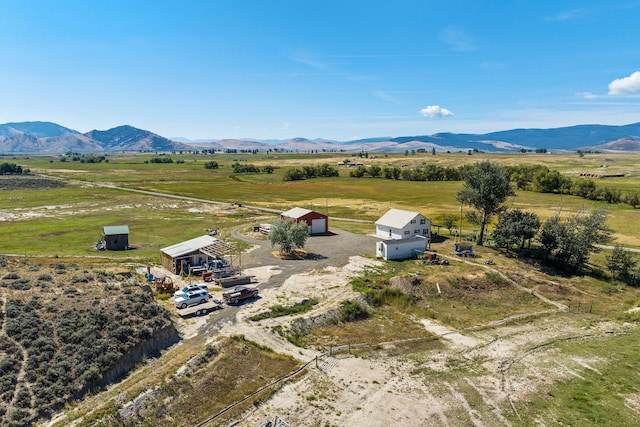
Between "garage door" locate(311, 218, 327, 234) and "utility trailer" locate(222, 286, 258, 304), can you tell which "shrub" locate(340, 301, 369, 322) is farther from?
"garage door" locate(311, 218, 327, 234)

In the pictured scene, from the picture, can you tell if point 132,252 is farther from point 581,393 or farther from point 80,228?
point 581,393

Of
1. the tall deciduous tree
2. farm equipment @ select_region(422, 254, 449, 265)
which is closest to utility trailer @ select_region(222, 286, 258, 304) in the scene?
farm equipment @ select_region(422, 254, 449, 265)

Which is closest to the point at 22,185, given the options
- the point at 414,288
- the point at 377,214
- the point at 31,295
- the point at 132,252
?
the point at 132,252

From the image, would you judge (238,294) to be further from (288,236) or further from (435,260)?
(435,260)

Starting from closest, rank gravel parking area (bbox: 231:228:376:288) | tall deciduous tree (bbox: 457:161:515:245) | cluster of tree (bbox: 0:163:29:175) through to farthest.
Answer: gravel parking area (bbox: 231:228:376:288) → tall deciduous tree (bbox: 457:161:515:245) → cluster of tree (bbox: 0:163:29:175)

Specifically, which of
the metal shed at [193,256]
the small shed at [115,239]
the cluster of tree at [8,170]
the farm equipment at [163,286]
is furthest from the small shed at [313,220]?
the cluster of tree at [8,170]

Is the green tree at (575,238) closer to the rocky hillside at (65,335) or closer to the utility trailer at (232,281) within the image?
the utility trailer at (232,281)

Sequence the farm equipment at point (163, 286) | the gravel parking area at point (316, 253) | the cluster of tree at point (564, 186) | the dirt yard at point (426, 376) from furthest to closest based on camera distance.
→ the cluster of tree at point (564, 186)
the gravel parking area at point (316, 253)
the farm equipment at point (163, 286)
the dirt yard at point (426, 376)

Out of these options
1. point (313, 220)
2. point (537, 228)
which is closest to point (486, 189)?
point (537, 228)
